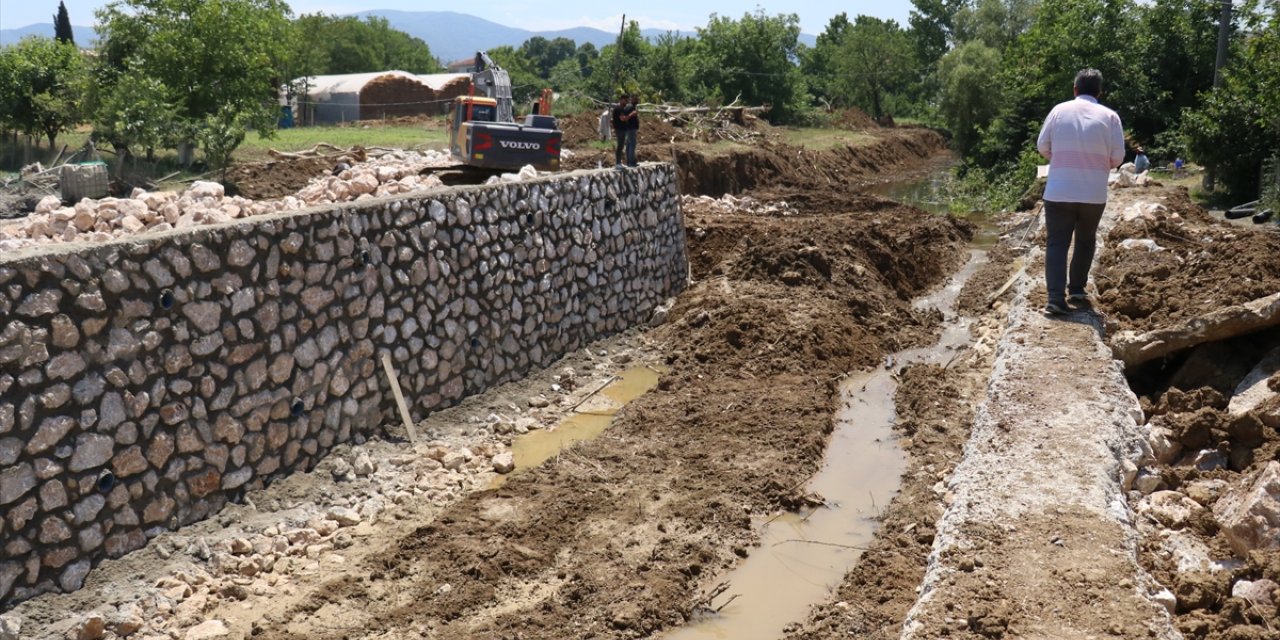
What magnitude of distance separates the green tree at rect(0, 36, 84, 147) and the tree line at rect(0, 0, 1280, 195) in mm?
32

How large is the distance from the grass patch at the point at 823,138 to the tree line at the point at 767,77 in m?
3.14

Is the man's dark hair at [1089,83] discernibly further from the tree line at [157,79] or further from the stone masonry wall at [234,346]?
the tree line at [157,79]

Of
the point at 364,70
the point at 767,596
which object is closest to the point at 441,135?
the point at 767,596

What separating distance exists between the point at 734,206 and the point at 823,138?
1822 cm

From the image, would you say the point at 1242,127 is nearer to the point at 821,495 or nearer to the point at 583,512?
the point at 821,495

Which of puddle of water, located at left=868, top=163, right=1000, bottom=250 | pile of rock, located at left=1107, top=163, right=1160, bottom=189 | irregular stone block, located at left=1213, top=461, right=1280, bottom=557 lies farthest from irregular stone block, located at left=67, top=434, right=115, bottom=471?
pile of rock, located at left=1107, top=163, right=1160, bottom=189

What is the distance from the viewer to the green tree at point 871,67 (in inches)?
2368

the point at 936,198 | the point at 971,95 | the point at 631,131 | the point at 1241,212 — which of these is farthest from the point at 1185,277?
the point at 971,95

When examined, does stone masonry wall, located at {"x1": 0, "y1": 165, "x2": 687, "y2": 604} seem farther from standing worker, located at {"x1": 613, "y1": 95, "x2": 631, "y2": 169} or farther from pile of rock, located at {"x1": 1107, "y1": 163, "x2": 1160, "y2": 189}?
pile of rock, located at {"x1": 1107, "y1": 163, "x2": 1160, "y2": 189}

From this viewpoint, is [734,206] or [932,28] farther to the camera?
[932,28]

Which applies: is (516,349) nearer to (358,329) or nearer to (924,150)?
(358,329)

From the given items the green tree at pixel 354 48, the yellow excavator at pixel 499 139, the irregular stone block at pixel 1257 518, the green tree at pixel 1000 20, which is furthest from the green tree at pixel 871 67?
the irregular stone block at pixel 1257 518

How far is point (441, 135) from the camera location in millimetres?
29172

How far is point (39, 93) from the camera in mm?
23875
